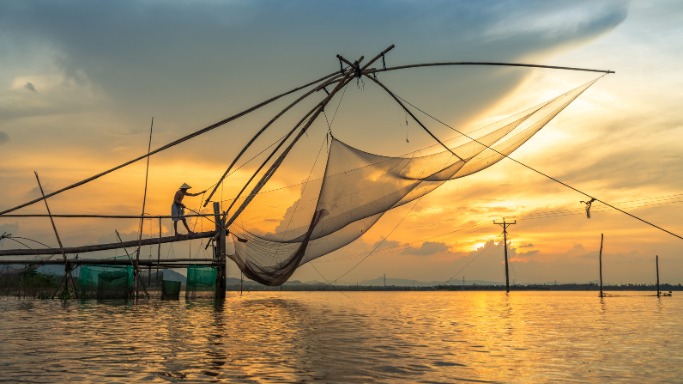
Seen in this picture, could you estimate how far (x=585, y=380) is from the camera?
765cm

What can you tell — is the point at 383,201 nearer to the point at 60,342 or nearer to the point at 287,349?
the point at 287,349

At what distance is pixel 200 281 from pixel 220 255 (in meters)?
1.80

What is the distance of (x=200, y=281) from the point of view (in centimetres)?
2412

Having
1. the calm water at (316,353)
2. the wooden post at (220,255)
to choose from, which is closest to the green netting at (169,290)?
the wooden post at (220,255)

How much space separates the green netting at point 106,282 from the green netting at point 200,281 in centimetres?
210

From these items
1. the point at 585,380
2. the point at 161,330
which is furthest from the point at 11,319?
the point at 585,380

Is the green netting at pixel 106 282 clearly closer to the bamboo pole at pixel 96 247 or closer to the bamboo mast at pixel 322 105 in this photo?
the bamboo pole at pixel 96 247

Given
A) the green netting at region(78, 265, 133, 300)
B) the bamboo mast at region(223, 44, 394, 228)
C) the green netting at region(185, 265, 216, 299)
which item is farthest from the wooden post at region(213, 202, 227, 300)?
the bamboo mast at region(223, 44, 394, 228)

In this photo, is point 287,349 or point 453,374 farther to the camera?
point 287,349

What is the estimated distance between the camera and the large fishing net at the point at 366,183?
13.2 metres

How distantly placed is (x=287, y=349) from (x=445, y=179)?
19.4ft

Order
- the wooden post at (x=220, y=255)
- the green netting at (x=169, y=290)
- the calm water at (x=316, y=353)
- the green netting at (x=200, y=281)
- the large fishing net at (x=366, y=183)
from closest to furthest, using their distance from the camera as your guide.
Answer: the calm water at (x=316, y=353) < the large fishing net at (x=366, y=183) < the wooden post at (x=220, y=255) < the green netting at (x=200, y=281) < the green netting at (x=169, y=290)

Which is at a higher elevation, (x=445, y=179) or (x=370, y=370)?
(x=445, y=179)

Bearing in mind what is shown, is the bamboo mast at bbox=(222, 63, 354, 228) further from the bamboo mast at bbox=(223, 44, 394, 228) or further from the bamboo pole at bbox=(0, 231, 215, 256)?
the bamboo pole at bbox=(0, 231, 215, 256)
